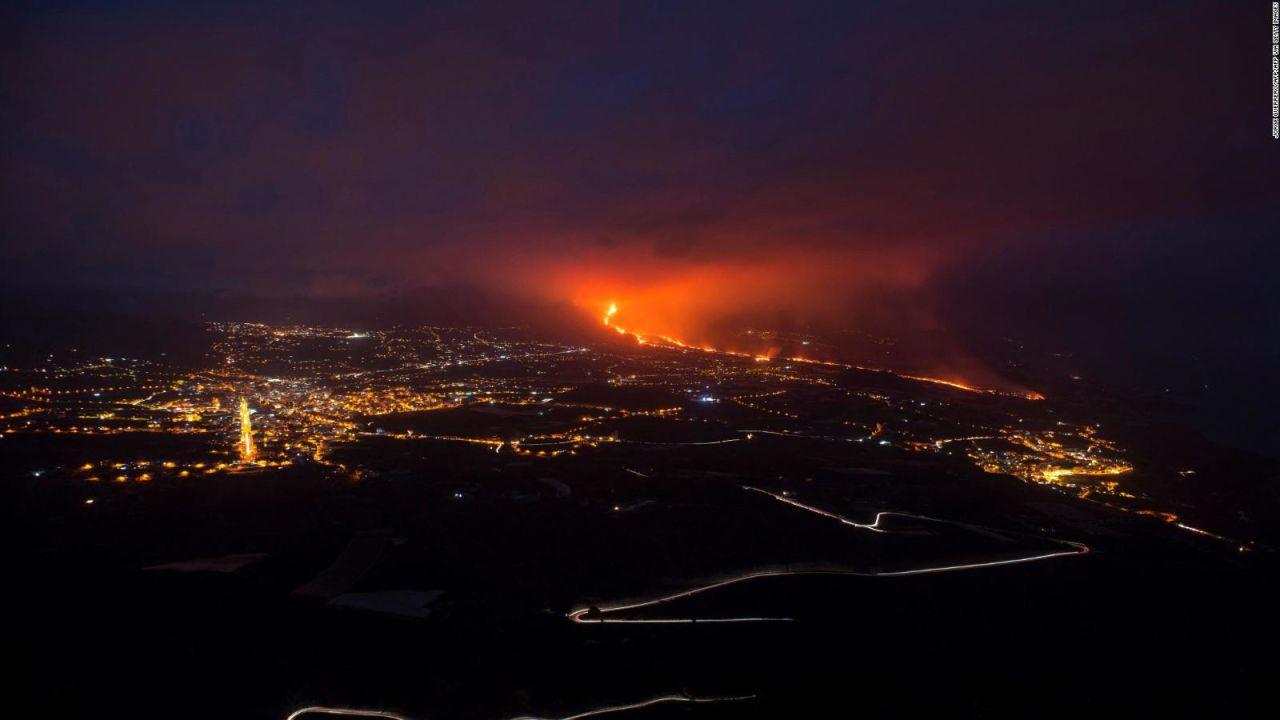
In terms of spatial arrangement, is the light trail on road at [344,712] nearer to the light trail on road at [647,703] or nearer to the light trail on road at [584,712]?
the light trail on road at [584,712]

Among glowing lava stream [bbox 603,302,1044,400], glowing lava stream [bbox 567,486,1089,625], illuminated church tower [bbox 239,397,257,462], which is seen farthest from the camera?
glowing lava stream [bbox 603,302,1044,400]

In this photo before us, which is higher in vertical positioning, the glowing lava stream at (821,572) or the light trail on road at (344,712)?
the glowing lava stream at (821,572)

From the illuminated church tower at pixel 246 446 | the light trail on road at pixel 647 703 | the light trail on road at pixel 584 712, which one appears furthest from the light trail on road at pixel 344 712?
the illuminated church tower at pixel 246 446

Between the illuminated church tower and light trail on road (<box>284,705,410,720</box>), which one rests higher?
the illuminated church tower

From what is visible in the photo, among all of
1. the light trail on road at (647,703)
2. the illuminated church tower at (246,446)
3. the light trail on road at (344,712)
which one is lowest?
the light trail on road at (344,712)

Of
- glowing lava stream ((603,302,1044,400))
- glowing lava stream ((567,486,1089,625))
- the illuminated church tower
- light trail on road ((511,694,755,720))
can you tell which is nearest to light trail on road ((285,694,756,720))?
light trail on road ((511,694,755,720))

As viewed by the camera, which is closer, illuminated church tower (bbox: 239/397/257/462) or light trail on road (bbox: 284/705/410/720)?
light trail on road (bbox: 284/705/410/720)

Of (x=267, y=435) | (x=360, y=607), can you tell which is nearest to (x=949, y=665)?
(x=360, y=607)

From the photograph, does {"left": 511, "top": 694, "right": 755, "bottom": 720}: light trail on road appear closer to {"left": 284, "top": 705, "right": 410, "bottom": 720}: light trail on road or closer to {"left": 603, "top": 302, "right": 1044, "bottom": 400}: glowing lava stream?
{"left": 284, "top": 705, "right": 410, "bottom": 720}: light trail on road

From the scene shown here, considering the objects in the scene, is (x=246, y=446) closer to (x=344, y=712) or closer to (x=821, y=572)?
(x=344, y=712)

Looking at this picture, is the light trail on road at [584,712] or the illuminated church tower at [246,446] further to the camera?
the illuminated church tower at [246,446]

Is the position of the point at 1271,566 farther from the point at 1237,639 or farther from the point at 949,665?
the point at 949,665

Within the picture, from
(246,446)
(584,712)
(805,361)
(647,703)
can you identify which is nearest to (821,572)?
(647,703)
